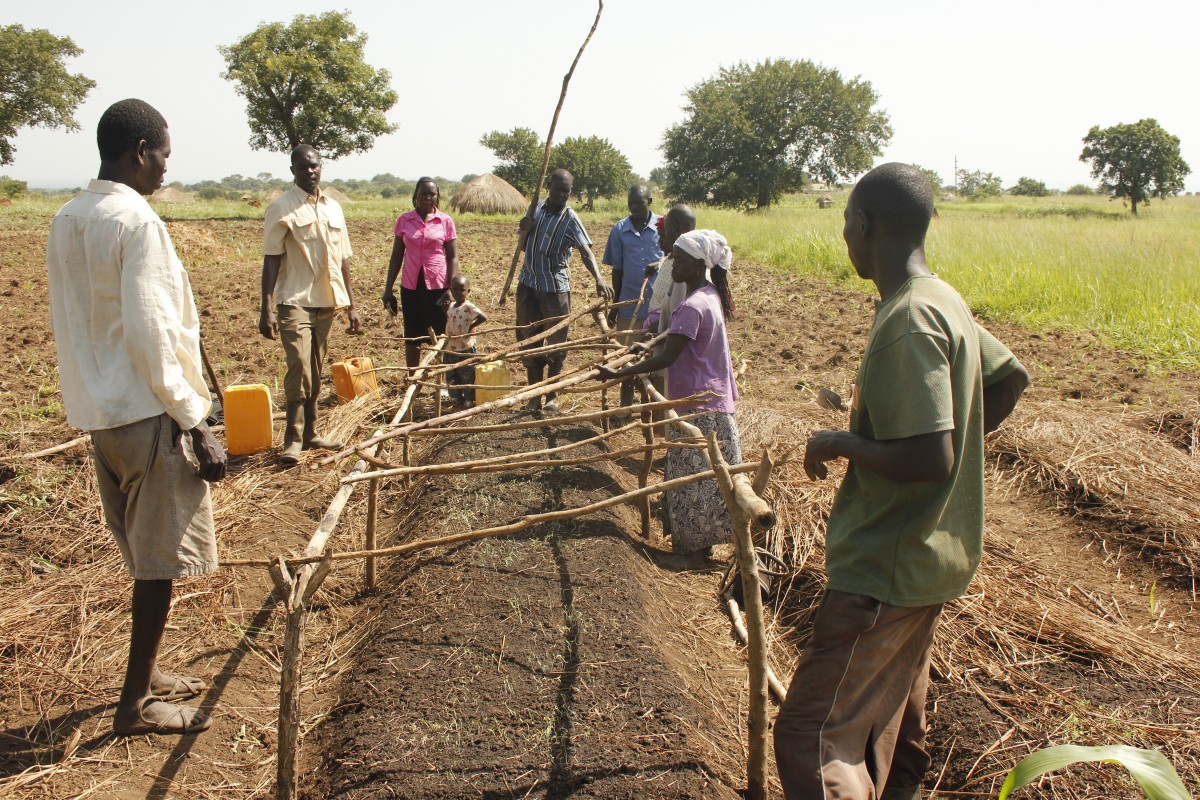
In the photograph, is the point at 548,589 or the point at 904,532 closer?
the point at 904,532

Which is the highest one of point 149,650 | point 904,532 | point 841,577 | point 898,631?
point 904,532

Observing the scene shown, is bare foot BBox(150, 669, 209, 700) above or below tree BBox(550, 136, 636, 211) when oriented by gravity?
below

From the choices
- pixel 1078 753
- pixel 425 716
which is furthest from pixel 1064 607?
pixel 425 716

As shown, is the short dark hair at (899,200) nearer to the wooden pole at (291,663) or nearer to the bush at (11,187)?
the wooden pole at (291,663)

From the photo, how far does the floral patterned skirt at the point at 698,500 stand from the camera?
13.5 ft

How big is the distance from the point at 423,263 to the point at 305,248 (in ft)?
3.79

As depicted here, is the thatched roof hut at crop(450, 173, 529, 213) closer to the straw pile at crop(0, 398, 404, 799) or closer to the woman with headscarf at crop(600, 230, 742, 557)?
the straw pile at crop(0, 398, 404, 799)

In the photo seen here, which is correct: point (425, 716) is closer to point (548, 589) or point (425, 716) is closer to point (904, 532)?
point (548, 589)

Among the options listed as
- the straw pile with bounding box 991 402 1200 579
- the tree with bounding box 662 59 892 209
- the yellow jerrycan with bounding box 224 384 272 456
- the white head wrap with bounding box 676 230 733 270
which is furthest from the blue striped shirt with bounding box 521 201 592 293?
the tree with bounding box 662 59 892 209

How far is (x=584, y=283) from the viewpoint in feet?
43.1

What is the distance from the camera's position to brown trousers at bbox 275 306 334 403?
16.8ft

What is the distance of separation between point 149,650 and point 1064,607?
11.6 feet

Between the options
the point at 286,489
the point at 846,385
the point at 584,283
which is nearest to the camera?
the point at 286,489

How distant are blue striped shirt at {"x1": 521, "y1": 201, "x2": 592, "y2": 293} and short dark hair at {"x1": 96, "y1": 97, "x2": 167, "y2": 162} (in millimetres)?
3750
